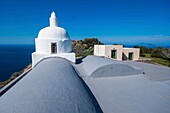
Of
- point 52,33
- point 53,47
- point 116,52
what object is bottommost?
point 116,52

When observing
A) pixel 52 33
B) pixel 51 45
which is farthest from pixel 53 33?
pixel 51 45

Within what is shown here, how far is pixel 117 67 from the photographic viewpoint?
8.04 meters

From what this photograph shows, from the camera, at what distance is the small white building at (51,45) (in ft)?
35.2

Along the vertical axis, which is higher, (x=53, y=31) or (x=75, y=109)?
(x=53, y=31)

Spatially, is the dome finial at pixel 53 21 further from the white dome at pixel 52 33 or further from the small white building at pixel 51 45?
the white dome at pixel 52 33

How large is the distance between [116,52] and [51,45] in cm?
1448

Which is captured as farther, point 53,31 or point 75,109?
point 53,31

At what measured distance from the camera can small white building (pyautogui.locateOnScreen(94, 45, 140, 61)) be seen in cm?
2208

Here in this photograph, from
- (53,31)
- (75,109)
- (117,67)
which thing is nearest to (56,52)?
(53,31)

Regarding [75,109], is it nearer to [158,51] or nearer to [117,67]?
[117,67]

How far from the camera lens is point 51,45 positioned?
36.2 feet

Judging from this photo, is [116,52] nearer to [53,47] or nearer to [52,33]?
[53,47]

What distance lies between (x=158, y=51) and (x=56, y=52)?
30.2 m

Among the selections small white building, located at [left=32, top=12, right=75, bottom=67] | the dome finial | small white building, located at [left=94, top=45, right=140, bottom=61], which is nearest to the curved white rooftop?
small white building, located at [left=32, top=12, right=75, bottom=67]
